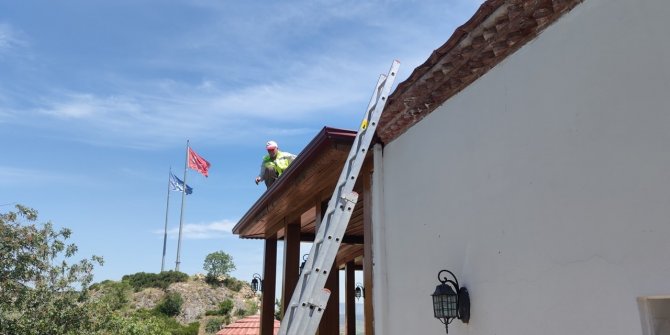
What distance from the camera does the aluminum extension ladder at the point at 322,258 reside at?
8.02 feet

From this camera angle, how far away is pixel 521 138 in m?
2.76

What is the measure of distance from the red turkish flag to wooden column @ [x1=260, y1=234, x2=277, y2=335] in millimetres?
26556

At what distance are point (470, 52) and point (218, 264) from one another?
4509cm

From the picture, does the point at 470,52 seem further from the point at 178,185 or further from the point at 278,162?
the point at 178,185

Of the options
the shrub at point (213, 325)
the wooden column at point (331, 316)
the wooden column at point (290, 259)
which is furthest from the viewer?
the shrub at point (213, 325)

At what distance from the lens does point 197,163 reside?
3422 centimetres

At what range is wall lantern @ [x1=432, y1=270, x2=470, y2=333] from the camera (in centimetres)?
305

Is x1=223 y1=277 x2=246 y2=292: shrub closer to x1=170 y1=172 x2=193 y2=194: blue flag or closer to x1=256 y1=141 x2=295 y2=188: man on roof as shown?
x1=170 y1=172 x2=193 y2=194: blue flag

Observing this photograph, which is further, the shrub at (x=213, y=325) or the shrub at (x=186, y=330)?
the shrub at (x=213, y=325)

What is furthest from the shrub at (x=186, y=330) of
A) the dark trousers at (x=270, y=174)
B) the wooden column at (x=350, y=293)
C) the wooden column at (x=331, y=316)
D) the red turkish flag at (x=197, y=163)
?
the wooden column at (x=331, y=316)

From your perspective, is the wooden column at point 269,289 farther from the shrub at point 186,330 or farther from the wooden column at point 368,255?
the shrub at point 186,330

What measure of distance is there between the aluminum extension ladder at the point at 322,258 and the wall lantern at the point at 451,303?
0.83 metres

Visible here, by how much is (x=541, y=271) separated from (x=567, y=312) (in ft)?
0.81

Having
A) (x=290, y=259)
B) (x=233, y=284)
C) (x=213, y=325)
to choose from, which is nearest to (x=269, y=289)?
(x=290, y=259)
